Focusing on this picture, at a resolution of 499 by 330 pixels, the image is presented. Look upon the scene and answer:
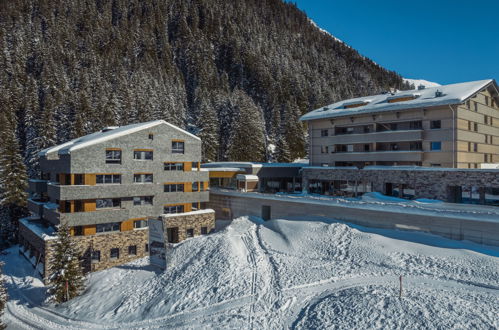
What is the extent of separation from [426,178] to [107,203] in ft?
94.5

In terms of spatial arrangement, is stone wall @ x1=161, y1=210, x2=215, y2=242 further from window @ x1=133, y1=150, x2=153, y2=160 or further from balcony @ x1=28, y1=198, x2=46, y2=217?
balcony @ x1=28, y1=198, x2=46, y2=217

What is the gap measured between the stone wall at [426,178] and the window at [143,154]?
20.0 meters

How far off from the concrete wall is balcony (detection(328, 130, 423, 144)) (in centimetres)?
1382

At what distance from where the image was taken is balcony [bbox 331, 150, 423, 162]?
36688 mm

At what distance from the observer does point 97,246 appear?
3092cm

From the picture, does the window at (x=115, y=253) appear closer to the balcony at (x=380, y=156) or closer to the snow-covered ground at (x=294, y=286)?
the snow-covered ground at (x=294, y=286)

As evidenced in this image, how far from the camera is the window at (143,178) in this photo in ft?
110

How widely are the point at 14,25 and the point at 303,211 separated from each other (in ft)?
429

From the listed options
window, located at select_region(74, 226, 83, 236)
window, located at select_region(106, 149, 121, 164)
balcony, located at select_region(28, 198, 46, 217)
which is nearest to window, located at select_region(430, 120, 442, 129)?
window, located at select_region(106, 149, 121, 164)

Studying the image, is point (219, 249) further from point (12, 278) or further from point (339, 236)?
point (12, 278)

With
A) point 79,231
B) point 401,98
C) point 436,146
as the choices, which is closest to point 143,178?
point 79,231

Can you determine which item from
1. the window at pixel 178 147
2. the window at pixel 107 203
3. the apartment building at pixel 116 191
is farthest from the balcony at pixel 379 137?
the window at pixel 107 203

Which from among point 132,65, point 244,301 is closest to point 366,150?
point 244,301

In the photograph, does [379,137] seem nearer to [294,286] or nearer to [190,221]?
[190,221]
